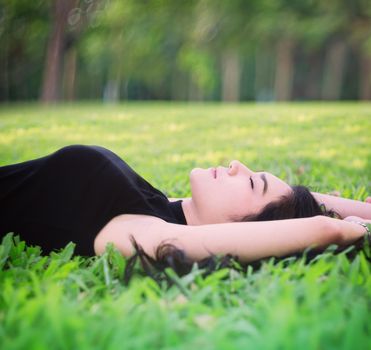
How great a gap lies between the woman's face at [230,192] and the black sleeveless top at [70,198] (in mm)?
200

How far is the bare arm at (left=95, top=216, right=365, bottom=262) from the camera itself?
1832 mm

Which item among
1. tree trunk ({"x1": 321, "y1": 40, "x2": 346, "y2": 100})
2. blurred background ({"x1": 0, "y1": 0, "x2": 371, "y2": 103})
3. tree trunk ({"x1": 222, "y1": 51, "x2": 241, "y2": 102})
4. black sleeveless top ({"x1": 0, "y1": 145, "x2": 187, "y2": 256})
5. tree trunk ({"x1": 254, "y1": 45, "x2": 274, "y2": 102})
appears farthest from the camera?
tree trunk ({"x1": 254, "y1": 45, "x2": 274, "y2": 102})

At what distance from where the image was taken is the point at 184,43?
28.6 m

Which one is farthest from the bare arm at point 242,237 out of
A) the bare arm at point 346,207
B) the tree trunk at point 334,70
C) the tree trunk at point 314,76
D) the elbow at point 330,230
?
the tree trunk at point 314,76

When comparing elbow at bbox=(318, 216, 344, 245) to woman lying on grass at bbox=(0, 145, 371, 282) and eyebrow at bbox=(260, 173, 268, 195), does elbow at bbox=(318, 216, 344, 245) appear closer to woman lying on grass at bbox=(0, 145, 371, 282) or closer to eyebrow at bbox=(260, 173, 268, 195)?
woman lying on grass at bbox=(0, 145, 371, 282)

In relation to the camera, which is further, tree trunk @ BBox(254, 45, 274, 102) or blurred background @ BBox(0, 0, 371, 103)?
tree trunk @ BBox(254, 45, 274, 102)


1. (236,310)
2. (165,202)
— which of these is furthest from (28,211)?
(236,310)

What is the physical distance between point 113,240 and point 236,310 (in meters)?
0.73

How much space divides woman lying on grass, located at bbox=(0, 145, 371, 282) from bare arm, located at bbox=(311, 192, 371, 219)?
0.94 feet

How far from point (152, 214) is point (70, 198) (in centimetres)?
41

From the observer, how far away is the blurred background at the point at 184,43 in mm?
19969

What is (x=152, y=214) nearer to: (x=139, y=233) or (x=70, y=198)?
(x=139, y=233)

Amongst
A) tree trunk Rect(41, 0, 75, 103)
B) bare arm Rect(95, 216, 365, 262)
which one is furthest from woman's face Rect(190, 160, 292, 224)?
tree trunk Rect(41, 0, 75, 103)

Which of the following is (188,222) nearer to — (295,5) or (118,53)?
(295,5)
